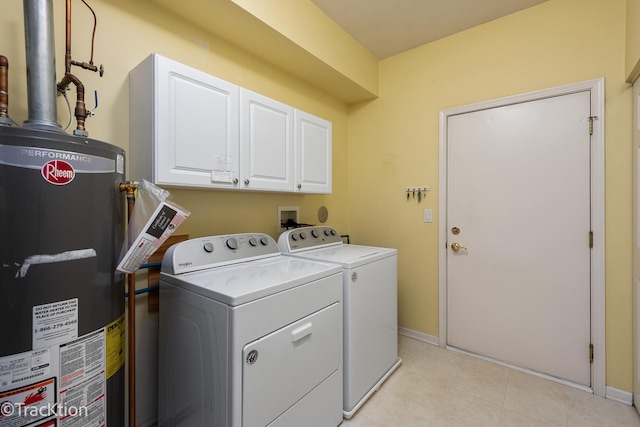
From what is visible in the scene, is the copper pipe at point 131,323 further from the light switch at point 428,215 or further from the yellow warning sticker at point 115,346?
the light switch at point 428,215

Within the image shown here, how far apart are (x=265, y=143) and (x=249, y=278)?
87cm

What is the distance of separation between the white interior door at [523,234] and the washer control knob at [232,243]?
5.96 ft

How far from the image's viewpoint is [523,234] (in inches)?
82.1

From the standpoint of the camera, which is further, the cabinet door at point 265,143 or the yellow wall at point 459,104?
the yellow wall at point 459,104

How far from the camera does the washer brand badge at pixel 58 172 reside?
33.7 inches

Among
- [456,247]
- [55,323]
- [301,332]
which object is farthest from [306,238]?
[55,323]

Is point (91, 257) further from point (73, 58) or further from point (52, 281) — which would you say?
point (73, 58)

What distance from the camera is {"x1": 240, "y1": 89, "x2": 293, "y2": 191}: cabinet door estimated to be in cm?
163

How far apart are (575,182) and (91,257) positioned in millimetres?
2751

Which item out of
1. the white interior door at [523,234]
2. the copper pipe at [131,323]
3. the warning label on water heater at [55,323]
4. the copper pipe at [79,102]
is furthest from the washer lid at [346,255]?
the copper pipe at [79,102]

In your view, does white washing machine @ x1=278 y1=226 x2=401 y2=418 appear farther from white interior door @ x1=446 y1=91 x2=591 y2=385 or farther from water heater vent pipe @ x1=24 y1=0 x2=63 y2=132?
water heater vent pipe @ x1=24 y1=0 x2=63 y2=132

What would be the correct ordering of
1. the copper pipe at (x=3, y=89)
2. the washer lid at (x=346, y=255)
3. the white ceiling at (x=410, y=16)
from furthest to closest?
the white ceiling at (x=410, y=16)
the washer lid at (x=346, y=255)
the copper pipe at (x=3, y=89)

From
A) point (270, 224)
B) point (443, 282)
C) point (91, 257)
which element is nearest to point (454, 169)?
point (443, 282)

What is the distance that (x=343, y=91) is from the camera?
107 inches
